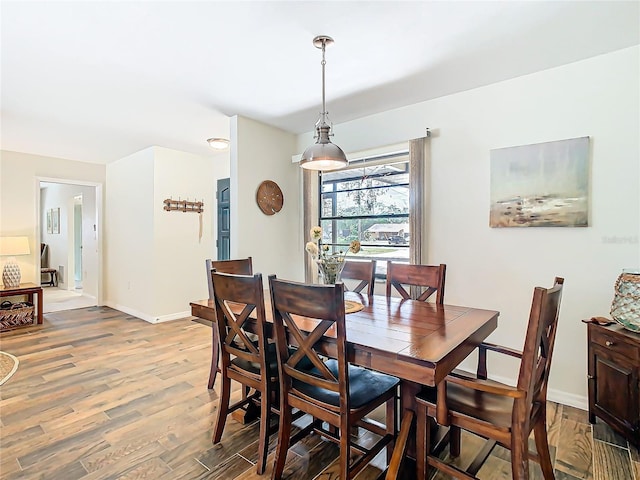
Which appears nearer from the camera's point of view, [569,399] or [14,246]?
[569,399]

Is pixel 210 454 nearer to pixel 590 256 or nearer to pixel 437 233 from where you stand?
pixel 437 233

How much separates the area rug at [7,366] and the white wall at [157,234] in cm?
160

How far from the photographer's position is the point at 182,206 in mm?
5227

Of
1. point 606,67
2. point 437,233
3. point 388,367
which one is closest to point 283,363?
point 388,367

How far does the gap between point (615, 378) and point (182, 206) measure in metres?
5.20

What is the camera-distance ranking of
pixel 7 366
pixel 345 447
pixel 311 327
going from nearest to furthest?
pixel 345 447
pixel 311 327
pixel 7 366

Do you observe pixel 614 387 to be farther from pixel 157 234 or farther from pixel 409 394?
pixel 157 234

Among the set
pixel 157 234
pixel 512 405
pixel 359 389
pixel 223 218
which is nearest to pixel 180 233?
pixel 157 234

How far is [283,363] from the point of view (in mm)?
1741

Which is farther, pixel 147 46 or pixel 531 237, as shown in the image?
pixel 531 237

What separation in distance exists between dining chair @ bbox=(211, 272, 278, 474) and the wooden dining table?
6.6 inches

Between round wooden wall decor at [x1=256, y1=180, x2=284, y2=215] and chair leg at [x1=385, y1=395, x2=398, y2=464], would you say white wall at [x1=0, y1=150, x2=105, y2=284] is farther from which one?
chair leg at [x1=385, y1=395, x2=398, y2=464]

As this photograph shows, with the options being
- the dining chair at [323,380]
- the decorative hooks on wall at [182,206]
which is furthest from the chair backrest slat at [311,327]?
the decorative hooks on wall at [182,206]

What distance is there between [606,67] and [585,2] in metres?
0.80
